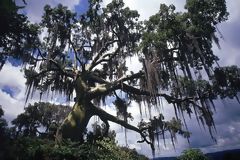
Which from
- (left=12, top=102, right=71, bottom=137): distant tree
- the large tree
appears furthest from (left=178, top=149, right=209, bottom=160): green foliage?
(left=12, top=102, right=71, bottom=137): distant tree

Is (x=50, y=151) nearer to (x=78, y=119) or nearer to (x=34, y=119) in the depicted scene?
(x=78, y=119)

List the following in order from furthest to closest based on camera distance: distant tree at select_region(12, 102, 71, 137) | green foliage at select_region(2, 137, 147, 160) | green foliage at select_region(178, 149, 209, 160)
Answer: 1. distant tree at select_region(12, 102, 71, 137)
2. green foliage at select_region(178, 149, 209, 160)
3. green foliage at select_region(2, 137, 147, 160)

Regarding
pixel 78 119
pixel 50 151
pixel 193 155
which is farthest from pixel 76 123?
pixel 193 155

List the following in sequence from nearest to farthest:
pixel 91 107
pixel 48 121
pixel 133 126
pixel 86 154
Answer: pixel 86 154, pixel 91 107, pixel 133 126, pixel 48 121

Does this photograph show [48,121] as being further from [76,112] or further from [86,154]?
[86,154]

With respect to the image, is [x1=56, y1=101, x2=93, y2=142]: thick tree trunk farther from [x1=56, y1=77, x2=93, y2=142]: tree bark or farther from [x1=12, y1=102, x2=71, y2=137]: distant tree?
[x1=12, y1=102, x2=71, y2=137]: distant tree

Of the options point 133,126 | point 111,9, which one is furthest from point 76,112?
point 111,9

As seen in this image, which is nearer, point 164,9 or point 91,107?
point 164,9

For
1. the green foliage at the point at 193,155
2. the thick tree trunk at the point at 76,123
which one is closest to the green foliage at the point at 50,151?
the thick tree trunk at the point at 76,123

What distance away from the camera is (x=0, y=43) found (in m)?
12.2

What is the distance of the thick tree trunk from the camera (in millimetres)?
20703

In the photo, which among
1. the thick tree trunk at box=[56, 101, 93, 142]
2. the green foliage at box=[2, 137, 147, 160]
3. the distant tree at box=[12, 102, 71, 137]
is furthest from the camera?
the distant tree at box=[12, 102, 71, 137]

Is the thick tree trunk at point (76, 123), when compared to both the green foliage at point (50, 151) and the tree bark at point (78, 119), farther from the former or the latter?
the green foliage at point (50, 151)

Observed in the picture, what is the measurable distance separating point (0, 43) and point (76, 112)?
1046cm
